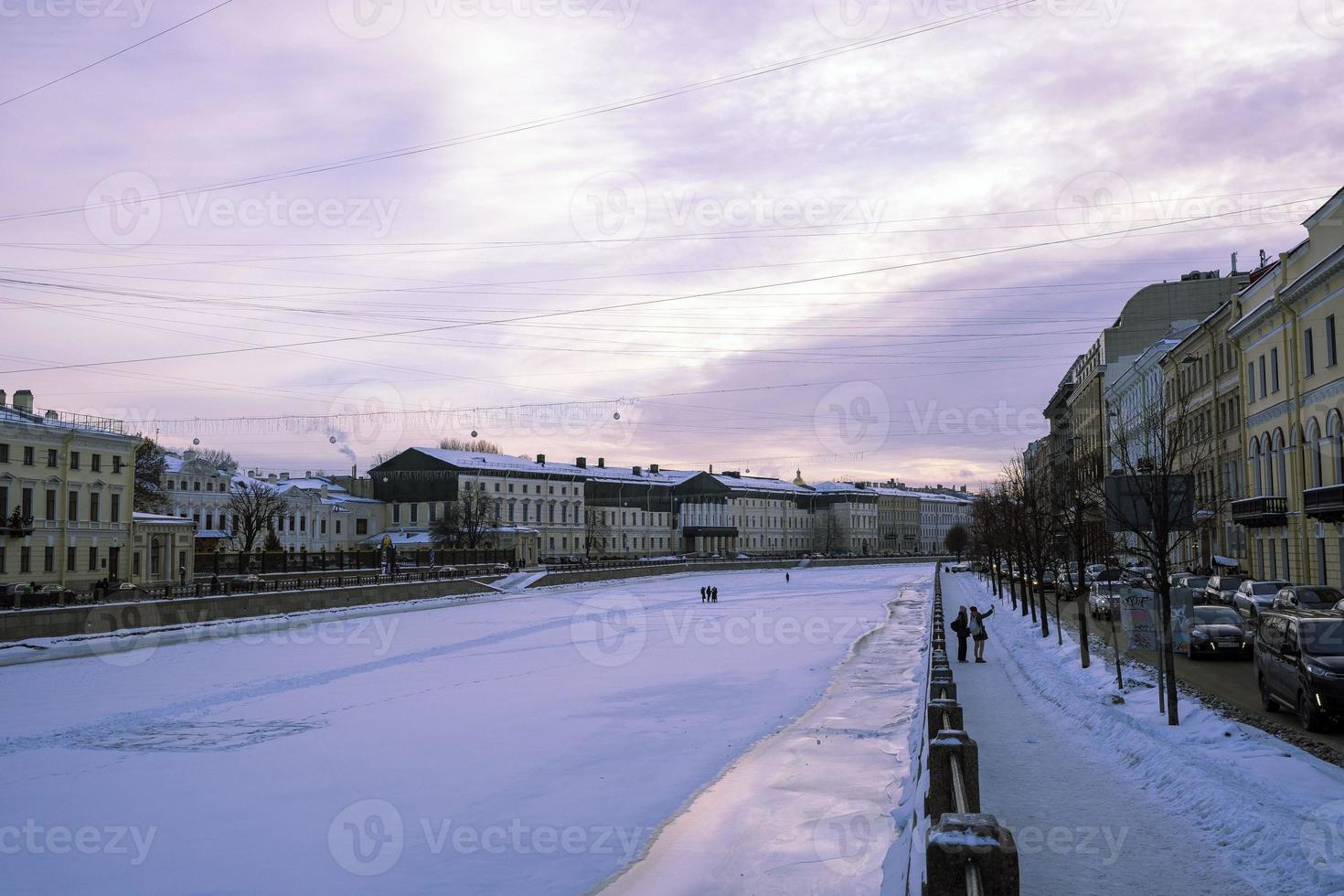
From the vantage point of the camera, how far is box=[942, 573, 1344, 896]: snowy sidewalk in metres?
8.91

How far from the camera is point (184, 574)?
208 feet

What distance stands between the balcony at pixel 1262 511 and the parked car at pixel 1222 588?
15.5 feet

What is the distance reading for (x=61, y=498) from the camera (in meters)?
55.0

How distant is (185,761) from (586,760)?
270 inches

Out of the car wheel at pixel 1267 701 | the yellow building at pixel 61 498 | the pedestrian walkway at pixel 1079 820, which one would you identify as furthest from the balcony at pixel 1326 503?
the yellow building at pixel 61 498

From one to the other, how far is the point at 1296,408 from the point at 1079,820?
35535mm

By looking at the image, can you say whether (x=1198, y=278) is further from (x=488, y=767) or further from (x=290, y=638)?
(x=488, y=767)

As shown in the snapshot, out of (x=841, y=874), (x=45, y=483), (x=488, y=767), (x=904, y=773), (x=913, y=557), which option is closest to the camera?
(x=841, y=874)

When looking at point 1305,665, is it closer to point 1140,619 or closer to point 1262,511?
point 1140,619

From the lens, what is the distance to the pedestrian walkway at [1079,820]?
9023mm

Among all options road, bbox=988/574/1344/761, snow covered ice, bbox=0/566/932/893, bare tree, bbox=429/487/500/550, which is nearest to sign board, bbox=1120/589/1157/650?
road, bbox=988/574/1344/761

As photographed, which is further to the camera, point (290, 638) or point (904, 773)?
point (290, 638)

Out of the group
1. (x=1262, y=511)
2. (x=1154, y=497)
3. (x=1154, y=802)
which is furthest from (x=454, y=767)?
(x=1262, y=511)

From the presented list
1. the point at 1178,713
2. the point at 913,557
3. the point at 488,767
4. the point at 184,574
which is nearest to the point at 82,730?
the point at 488,767
